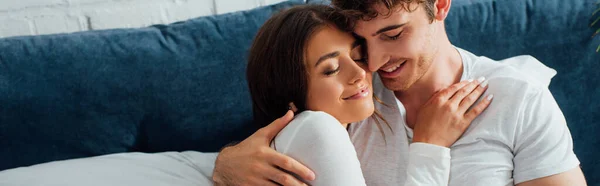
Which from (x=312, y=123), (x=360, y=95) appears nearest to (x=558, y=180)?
(x=360, y=95)

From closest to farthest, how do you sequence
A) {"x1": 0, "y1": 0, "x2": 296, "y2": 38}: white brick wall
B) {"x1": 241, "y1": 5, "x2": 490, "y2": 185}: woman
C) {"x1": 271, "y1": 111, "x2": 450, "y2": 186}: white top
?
{"x1": 271, "y1": 111, "x2": 450, "y2": 186}: white top → {"x1": 241, "y1": 5, "x2": 490, "y2": 185}: woman → {"x1": 0, "y1": 0, "x2": 296, "y2": 38}: white brick wall

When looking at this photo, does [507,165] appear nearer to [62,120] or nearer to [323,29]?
[323,29]

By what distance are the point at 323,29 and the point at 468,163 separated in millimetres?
434

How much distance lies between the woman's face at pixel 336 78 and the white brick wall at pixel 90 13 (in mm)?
597

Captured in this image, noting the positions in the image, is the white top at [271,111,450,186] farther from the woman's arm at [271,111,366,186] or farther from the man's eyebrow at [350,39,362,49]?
the man's eyebrow at [350,39,362,49]

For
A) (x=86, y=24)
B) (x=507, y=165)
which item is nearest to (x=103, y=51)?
(x=86, y=24)

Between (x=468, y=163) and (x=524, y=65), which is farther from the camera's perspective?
(x=524, y=65)

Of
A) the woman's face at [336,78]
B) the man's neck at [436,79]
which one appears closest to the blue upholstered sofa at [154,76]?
the man's neck at [436,79]

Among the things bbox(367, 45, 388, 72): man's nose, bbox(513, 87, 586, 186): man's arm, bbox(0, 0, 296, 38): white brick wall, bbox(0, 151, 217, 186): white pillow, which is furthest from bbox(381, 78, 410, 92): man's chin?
bbox(0, 0, 296, 38): white brick wall

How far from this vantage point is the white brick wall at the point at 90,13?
1657 millimetres

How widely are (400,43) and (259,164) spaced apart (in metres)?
0.40

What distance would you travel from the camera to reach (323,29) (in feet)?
4.36

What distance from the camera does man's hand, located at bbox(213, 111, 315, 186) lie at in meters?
1.22

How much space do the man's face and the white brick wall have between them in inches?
23.8
